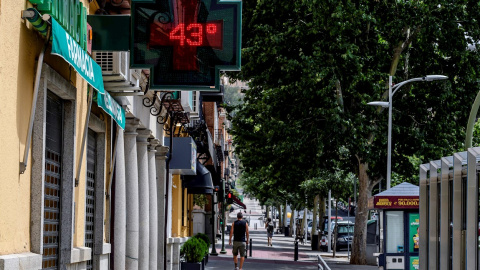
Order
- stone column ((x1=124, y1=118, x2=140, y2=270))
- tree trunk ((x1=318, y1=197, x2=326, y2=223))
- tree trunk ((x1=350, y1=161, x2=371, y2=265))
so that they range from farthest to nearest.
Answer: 1. tree trunk ((x1=318, y1=197, x2=326, y2=223))
2. tree trunk ((x1=350, y1=161, x2=371, y2=265))
3. stone column ((x1=124, y1=118, x2=140, y2=270))

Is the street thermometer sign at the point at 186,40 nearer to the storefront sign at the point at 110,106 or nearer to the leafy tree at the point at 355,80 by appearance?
the storefront sign at the point at 110,106

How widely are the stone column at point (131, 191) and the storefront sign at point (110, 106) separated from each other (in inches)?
116

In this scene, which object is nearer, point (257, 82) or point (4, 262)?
point (4, 262)

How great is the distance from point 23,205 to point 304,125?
25.4 meters

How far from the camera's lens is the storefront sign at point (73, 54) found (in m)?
8.30

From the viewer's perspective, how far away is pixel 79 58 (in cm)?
930

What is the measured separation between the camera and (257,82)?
3484 centimetres

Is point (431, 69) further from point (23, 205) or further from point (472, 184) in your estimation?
point (23, 205)

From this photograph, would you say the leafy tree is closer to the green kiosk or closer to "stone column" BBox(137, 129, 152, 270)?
the green kiosk

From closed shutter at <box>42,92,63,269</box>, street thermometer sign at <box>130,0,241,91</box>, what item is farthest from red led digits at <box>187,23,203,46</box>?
closed shutter at <box>42,92,63,269</box>

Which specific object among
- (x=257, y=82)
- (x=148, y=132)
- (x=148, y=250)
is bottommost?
(x=148, y=250)

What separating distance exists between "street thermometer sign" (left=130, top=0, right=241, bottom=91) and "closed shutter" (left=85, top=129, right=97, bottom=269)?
370cm

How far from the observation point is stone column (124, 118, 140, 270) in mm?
17359

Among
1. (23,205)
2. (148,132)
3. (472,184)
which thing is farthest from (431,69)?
(23,205)
